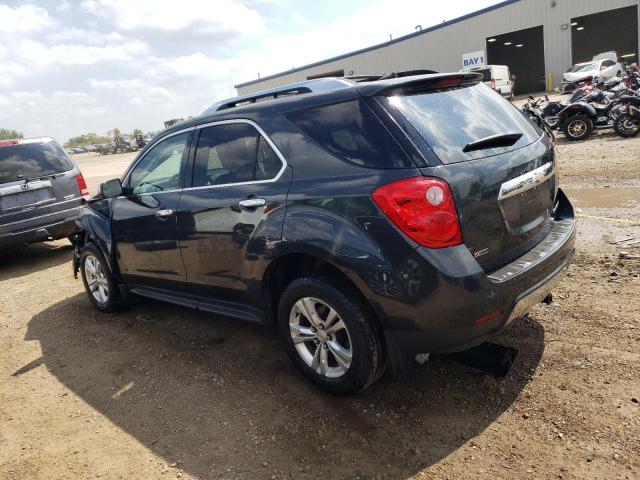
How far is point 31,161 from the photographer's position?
7.17 metres

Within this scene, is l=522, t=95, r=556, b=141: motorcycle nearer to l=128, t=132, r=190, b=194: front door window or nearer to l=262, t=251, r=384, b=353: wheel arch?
l=262, t=251, r=384, b=353: wheel arch

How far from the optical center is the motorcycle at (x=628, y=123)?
35.8 ft

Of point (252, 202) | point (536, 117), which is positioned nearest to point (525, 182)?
point (252, 202)

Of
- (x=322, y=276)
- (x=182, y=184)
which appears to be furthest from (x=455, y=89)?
(x=182, y=184)

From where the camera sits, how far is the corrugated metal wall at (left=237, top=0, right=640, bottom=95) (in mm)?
30172

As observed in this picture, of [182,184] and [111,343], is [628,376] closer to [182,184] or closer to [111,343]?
[182,184]

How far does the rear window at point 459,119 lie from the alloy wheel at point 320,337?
1096mm

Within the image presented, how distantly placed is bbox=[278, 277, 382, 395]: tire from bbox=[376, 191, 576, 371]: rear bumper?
0.15m

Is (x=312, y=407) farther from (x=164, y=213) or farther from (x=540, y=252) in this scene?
(x=164, y=213)

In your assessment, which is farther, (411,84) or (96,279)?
(96,279)

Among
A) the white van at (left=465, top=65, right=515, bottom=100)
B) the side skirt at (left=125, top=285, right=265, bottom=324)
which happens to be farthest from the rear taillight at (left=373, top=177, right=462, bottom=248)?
the white van at (left=465, top=65, right=515, bottom=100)

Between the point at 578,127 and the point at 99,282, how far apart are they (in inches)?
445

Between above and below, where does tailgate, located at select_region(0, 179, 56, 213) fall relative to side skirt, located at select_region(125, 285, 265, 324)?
above

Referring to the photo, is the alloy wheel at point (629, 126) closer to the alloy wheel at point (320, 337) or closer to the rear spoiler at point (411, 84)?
the rear spoiler at point (411, 84)
